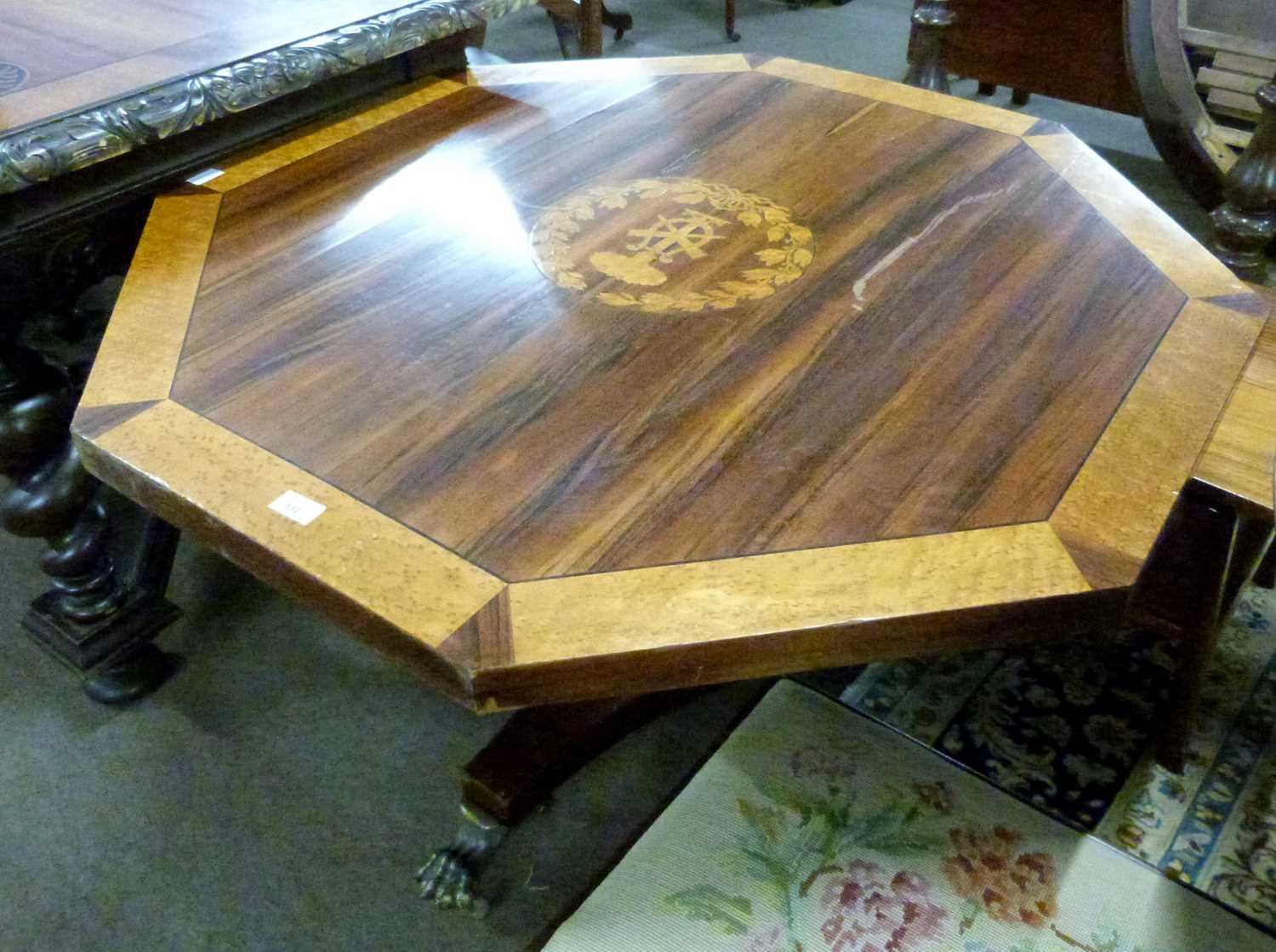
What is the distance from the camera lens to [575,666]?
62cm

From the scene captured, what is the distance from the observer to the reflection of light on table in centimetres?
104

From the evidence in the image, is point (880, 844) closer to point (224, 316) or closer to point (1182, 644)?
point (1182, 644)

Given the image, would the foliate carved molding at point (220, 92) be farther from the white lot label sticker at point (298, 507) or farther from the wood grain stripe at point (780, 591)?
the wood grain stripe at point (780, 591)

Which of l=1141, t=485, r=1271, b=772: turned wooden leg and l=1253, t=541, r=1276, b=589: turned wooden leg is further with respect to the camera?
l=1253, t=541, r=1276, b=589: turned wooden leg

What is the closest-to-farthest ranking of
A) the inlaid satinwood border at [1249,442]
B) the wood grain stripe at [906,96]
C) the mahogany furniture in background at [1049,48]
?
the inlaid satinwood border at [1249,442] → the wood grain stripe at [906,96] → the mahogany furniture in background at [1049,48]

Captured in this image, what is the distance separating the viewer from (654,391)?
0.83m

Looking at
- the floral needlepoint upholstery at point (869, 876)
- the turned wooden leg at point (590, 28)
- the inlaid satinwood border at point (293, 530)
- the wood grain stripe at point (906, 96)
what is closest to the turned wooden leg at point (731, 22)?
the turned wooden leg at point (590, 28)

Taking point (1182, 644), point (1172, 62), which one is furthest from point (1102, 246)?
point (1172, 62)

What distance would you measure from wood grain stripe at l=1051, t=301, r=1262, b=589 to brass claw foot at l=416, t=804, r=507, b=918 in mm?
661

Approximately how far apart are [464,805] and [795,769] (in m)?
0.36

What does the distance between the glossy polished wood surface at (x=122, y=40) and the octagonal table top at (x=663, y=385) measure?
131mm

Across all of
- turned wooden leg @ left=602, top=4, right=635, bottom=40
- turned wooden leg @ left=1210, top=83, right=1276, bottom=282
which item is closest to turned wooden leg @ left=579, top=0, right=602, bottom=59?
turned wooden leg @ left=602, top=4, right=635, bottom=40

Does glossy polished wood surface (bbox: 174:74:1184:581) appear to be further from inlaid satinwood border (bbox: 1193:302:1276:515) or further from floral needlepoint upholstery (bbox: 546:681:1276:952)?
floral needlepoint upholstery (bbox: 546:681:1276:952)

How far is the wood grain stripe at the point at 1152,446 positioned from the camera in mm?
684
